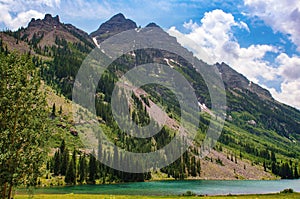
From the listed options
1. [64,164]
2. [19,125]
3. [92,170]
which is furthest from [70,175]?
[19,125]

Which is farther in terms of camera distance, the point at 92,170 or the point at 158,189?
the point at 92,170

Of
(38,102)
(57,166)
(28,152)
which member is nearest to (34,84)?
(38,102)

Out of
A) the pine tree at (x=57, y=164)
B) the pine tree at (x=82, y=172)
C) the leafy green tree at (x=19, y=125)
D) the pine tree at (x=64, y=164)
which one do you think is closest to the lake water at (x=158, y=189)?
the pine tree at (x=82, y=172)

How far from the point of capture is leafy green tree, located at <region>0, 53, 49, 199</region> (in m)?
28.7

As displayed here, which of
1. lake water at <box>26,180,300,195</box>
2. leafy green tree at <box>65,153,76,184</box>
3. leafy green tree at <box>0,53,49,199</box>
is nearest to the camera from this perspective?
leafy green tree at <box>0,53,49,199</box>

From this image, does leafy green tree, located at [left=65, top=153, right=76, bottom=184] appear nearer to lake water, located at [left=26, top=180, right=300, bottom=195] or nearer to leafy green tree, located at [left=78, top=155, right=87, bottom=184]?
leafy green tree, located at [left=78, top=155, right=87, bottom=184]

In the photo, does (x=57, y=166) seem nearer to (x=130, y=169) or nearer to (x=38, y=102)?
(x=130, y=169)

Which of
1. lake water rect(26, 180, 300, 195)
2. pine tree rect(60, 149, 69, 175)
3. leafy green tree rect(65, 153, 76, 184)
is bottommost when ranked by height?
lake water rect(26, 180, 300, 195)

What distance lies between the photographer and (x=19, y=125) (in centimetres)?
3047

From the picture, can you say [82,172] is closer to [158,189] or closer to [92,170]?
[92,170]

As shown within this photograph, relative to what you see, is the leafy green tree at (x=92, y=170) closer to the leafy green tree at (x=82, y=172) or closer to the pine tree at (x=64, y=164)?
the leafy green tree at (x=82, y=172)

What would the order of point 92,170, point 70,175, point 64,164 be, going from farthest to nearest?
point 92,170
point 64,164
point 70,175

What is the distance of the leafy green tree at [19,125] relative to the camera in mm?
28734

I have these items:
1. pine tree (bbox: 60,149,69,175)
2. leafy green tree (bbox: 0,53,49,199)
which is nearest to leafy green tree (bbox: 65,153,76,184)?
pine tree (bbox: 60,149,69,175)
